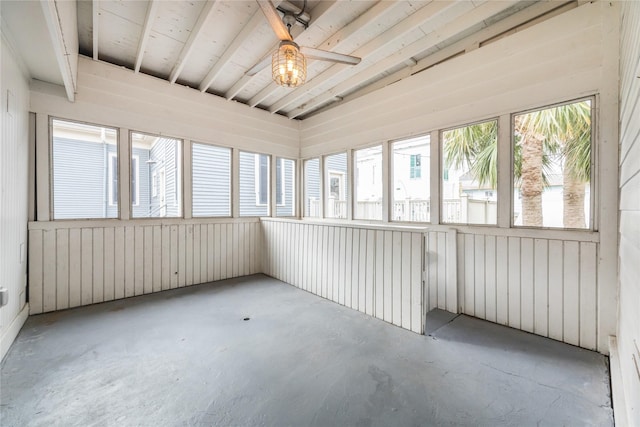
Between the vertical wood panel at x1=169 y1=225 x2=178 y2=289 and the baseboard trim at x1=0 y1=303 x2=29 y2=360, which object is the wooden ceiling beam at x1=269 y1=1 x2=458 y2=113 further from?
the baseboard trim at x1=0 y1=303 x2=29 y2=360

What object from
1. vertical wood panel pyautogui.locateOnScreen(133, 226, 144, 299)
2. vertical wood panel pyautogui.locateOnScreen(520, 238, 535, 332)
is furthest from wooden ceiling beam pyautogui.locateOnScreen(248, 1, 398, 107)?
vertical wood panel pyautogui.locateOnScreen(133, 226, 144, 299)

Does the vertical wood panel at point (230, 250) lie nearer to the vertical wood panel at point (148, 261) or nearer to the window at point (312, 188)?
the vertical wood panel at point (148, 261)

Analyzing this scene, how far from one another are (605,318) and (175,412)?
3386mm

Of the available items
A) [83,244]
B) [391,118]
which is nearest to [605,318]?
[391,118]

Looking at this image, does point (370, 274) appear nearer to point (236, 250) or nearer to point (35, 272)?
point (236, 250)

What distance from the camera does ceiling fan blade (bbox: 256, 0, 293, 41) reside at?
78.5 inches

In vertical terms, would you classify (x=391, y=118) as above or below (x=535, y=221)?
above

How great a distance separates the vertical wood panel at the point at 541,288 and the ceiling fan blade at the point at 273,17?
10.0 ft

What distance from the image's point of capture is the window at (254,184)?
4906mm

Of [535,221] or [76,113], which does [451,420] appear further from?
[76,113]

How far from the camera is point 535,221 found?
2.76 m

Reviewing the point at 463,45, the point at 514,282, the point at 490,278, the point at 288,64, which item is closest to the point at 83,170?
the point at 288,64

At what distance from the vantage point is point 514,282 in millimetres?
2809

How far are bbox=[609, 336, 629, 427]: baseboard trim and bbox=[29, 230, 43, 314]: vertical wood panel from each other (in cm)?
508
